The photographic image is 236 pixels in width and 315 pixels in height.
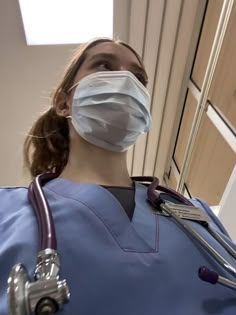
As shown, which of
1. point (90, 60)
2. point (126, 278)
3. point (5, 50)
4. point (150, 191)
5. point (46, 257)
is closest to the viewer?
point (46, 257)

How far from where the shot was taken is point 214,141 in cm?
128

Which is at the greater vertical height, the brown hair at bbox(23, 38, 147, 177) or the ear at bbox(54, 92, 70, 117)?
the ear at bbox(54, 92, 70, 117)

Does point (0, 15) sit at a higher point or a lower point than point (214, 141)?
higher

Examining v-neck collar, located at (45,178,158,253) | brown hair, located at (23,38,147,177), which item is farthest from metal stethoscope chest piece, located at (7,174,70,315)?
brown hair, located at (23,38,147,177)

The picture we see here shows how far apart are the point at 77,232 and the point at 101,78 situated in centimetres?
49

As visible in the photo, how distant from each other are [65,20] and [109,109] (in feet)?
3.06

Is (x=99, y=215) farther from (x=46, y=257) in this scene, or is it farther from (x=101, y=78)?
(x=101, y=78)

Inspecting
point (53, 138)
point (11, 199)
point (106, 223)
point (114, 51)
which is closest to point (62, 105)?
point (53, 138)

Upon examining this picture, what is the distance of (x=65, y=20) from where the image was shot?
1467 millimetres

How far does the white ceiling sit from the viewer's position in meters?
1.29

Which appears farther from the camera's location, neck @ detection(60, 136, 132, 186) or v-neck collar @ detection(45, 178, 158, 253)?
neck @ detection(60, 136, 132, 186)

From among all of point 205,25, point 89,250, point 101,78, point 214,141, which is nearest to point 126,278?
point 89,250

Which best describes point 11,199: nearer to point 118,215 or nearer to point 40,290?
point 118,215

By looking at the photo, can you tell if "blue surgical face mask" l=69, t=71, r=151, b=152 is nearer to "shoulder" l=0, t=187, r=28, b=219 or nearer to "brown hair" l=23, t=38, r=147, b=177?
"brown hair" l=23, t=38, r=147, b=177
